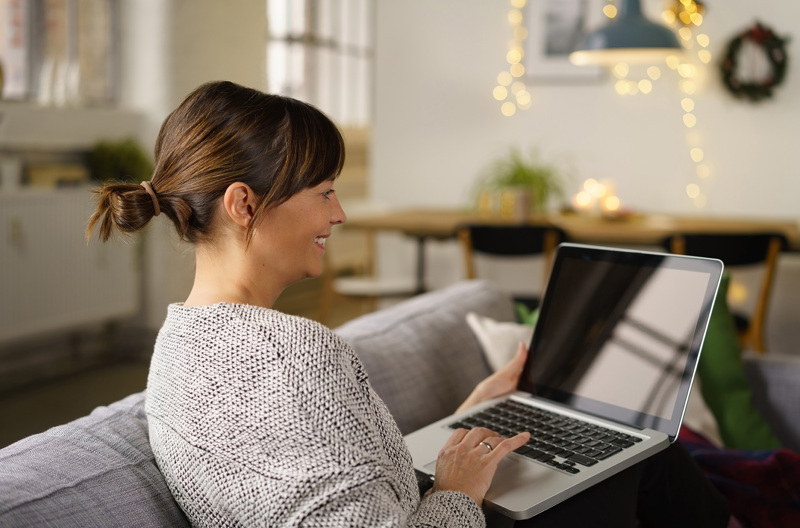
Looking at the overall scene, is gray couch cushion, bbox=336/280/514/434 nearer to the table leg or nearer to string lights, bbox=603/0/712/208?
the table leg

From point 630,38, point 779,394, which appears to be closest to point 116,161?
point 630,38

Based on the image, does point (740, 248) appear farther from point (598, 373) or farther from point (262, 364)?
A: point (262, 364)

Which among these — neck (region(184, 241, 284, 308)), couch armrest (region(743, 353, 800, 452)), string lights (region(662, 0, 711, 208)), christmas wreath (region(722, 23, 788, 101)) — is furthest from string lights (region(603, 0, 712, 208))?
neck (region(184, 241, 284, 308))

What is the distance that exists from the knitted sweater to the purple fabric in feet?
2.76

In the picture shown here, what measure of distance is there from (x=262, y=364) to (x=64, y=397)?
10.6 ft

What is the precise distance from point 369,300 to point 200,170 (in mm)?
3260

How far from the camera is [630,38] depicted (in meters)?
3.71

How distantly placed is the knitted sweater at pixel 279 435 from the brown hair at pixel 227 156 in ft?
0.49

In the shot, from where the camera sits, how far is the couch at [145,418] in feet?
3.02

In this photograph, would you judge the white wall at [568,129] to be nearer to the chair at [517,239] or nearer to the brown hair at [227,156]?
the chair at [517,239]

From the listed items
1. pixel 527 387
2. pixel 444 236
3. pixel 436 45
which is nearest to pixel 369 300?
pixel 444 236

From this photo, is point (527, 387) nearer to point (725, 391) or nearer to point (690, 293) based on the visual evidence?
point (690, 293)

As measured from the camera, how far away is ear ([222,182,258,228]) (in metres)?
1.05

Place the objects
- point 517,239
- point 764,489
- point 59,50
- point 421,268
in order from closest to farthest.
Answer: point 764,489 < point 517,239 < point 421,268 < point 59,50
